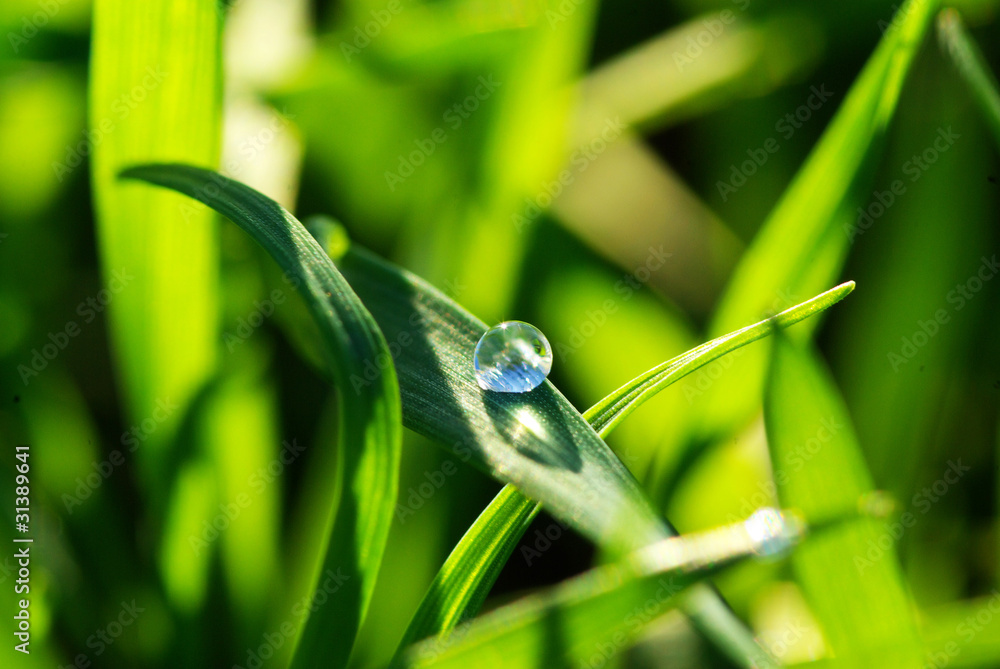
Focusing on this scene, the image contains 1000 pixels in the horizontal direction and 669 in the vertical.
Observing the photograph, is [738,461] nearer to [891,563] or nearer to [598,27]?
[891,563]

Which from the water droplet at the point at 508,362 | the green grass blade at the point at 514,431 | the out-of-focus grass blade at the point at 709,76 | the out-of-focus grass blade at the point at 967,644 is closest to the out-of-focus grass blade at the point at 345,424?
the green grass blade at the point at 514,431

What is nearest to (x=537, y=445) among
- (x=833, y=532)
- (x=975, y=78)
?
(x=833, y=532)

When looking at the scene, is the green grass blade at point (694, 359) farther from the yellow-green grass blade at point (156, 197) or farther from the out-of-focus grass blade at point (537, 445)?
the yellow-green grass blade at point (156, 197)

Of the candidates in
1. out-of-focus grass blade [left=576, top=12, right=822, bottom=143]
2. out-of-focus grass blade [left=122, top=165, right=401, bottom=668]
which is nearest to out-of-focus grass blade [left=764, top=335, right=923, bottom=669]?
out-of-focus grass blade [left=122, top=165, right=401, bottom=668]

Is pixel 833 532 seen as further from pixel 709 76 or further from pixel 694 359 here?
pixel 709 76

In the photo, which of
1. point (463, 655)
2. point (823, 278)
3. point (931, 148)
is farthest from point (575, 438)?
point (931, 148)

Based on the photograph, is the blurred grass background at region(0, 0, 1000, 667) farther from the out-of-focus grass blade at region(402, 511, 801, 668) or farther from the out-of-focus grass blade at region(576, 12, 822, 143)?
the out-of-focus grass blade at region(402, 511, 801, 668)
